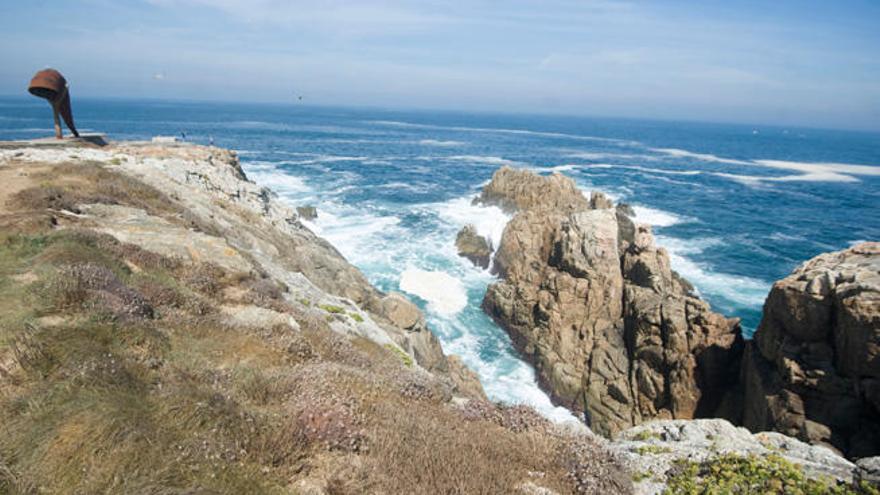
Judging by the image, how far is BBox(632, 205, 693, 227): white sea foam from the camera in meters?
53.0

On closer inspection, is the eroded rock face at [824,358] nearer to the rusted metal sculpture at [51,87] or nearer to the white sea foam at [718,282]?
the white sea foam at [718,282]

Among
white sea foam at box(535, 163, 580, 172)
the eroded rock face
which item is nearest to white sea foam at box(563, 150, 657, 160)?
white sea foam at box(535, 163, 580, 172)

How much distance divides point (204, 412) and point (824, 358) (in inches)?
725

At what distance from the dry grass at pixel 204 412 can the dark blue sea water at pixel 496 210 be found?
17057mm

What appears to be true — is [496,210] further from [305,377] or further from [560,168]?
[305,377]

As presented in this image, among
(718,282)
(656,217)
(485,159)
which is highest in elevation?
(485,159)

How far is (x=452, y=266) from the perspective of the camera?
125ft

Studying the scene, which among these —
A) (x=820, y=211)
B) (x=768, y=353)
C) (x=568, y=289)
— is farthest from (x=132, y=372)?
(x=820, y=211)

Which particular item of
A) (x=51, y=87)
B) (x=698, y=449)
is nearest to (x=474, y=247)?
(x=51, y=87)

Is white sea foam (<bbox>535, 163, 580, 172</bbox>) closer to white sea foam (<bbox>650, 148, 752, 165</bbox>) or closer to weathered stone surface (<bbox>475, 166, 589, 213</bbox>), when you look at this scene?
weathered stone surface (<bbox>475, 166, 589, 213</bbox>)

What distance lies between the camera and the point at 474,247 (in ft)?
131

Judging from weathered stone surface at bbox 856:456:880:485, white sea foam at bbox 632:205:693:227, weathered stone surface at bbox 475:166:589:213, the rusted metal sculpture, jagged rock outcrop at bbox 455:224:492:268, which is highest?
the rusted metal sculpture

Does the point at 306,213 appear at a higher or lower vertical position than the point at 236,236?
lower

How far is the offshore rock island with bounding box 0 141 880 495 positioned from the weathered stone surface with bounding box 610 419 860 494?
0.18 feet
